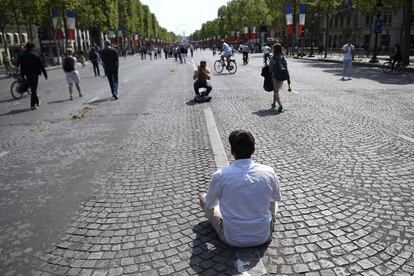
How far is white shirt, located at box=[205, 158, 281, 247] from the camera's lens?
332cm

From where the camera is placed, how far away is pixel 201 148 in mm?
7094

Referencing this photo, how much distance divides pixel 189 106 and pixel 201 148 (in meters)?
5.05

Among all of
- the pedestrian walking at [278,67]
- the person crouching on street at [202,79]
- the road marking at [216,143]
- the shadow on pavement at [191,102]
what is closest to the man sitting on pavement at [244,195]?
the road marking at [216,143]

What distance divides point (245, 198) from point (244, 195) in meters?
0.03

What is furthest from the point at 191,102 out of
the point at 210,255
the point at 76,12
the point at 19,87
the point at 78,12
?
the point at 78,12

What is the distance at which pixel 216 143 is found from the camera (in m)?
7.32

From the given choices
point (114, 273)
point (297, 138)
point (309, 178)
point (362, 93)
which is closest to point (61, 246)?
point (114, 273)

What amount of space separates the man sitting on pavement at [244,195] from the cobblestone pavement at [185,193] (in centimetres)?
19

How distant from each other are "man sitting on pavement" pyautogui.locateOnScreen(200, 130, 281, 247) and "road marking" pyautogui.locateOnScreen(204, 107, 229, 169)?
93.9 inches

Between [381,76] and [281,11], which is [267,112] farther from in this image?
[281,11]

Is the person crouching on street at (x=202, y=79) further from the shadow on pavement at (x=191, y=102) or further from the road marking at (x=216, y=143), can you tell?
the road marking at (x=216, y=143)

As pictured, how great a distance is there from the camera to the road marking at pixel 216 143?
6149 mm

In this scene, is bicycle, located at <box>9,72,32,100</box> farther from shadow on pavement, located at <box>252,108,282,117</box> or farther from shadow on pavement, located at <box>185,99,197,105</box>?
shadow on pavement, located at <box>252,108,282,117</box>

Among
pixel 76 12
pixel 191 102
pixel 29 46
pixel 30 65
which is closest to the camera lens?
pixel 29 46
